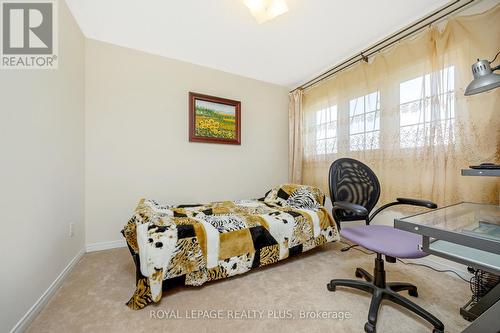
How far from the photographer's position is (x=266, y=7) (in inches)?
68.8

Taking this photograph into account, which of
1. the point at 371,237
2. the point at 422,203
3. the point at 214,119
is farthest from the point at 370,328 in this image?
the point at 214,119

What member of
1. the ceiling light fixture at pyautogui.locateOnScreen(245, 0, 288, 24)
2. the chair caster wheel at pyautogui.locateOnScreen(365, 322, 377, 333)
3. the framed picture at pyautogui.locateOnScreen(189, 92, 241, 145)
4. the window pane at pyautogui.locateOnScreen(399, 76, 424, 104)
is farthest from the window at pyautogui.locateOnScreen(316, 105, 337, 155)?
the chair caster wheel at pyautogui.locateOnScreen(365, 322, 377, 333)

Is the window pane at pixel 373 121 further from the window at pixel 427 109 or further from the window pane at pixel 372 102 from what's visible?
the window at pixel 427 109

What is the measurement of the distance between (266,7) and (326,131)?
5.54 ft

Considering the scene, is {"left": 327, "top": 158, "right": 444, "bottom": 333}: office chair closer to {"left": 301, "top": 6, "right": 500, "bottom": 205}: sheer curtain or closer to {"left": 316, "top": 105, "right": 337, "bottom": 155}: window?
{"left": 301, "top": 6, "right": 500, "bottom": 205}: sheer curtain

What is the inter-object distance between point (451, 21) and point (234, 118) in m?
2.41

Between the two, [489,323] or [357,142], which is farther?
[357,142]

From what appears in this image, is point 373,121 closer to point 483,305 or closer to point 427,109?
point 427,109

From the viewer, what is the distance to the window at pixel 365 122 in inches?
87.0

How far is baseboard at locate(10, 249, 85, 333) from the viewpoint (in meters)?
1.15

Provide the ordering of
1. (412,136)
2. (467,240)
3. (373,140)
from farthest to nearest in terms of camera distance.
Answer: (373,140) < (412,136) < (467,240)

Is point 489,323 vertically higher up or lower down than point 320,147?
lower down

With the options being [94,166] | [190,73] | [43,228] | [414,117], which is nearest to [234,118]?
[190,73]

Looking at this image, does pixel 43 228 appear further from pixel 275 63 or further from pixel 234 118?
pixel 275 63
